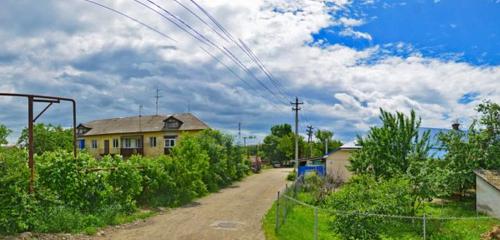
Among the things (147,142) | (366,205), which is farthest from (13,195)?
(147,142)

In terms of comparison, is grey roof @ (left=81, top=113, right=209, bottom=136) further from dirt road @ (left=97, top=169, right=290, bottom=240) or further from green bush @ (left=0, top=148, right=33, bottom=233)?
green bush @ (left=0, top=148, right=33, bottom=233)

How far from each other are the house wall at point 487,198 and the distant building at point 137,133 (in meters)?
28.4

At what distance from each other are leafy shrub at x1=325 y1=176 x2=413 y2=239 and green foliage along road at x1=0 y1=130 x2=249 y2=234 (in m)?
7.58

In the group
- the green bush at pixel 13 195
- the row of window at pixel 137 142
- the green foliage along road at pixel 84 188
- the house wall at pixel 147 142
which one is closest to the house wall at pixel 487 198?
the green foliage along road at pixel 84 188

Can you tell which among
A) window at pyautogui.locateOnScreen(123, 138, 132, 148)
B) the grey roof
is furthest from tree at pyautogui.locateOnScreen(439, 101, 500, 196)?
window at pyautogui.locateOnScreen(123, 138, 132, 148)

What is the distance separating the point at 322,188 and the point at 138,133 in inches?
1200

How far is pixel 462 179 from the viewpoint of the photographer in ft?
78.0

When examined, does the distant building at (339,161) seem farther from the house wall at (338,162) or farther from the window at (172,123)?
the window at (172,123)

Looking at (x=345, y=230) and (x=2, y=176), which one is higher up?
(x=2, y=176)

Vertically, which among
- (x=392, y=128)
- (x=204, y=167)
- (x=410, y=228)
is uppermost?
(x=392, y=128)

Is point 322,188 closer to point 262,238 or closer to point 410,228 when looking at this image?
point 410,228

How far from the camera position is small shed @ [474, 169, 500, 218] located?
830 inches

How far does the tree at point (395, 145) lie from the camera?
84.1ft

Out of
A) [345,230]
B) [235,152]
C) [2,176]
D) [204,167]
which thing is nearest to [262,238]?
[345,230]
